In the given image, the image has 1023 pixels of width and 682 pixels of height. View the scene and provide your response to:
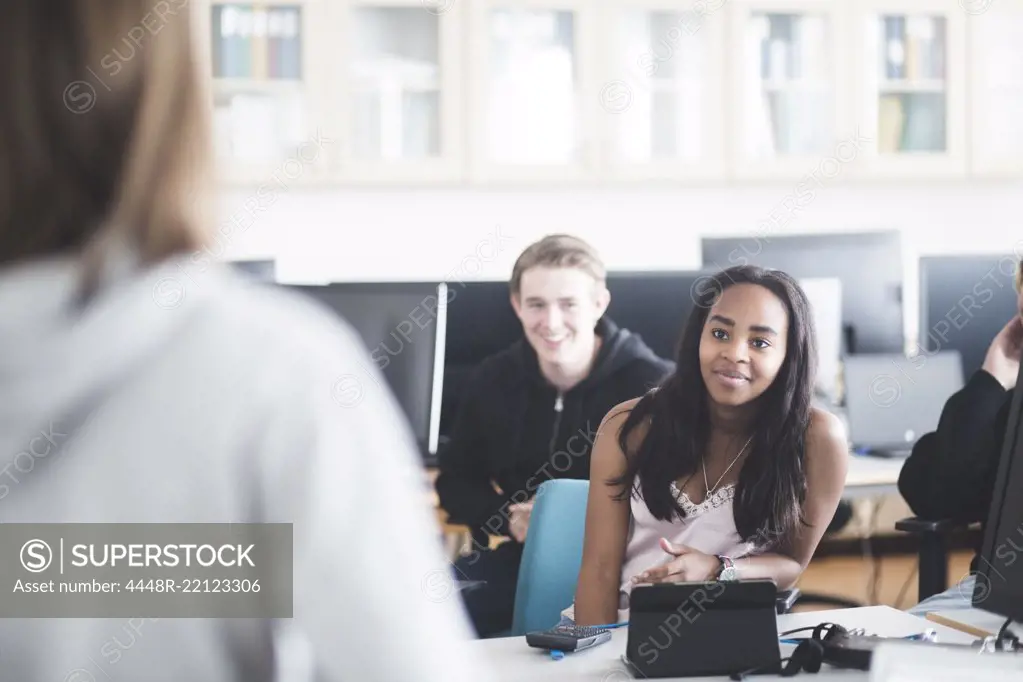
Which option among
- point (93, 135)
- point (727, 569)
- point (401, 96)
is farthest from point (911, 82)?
point (93, 135)

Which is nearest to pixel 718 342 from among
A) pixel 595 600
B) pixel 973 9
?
pixel 595 600

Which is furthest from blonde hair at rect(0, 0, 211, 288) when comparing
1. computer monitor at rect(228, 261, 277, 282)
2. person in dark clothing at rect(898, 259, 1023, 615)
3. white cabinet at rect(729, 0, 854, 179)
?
→ white cabinet at rect(729, 0, 854, 179)

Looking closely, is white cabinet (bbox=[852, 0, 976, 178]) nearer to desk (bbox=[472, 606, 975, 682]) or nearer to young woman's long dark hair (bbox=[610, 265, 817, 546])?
young woman's long dark hair (bbox=[610, 265, 817, 546])

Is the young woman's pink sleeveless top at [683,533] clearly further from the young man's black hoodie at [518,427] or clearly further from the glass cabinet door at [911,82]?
the glass cabinet door at [911,82]

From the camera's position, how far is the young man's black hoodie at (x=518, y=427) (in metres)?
2.11

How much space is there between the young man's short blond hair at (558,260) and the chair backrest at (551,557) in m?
0.56

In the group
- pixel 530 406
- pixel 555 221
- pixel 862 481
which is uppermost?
pixel 555 221

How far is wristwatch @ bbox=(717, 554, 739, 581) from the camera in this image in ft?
5.08

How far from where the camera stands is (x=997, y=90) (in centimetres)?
446

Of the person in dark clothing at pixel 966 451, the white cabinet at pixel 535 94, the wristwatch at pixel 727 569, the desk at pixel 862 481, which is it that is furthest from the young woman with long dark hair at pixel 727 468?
the white cabinet at pixel 535 94

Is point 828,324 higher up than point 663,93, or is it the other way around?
point 663,93

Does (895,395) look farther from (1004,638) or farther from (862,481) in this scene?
(1004,638)

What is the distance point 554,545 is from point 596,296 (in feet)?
1.91

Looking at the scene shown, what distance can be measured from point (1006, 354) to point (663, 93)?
98.9 inches
